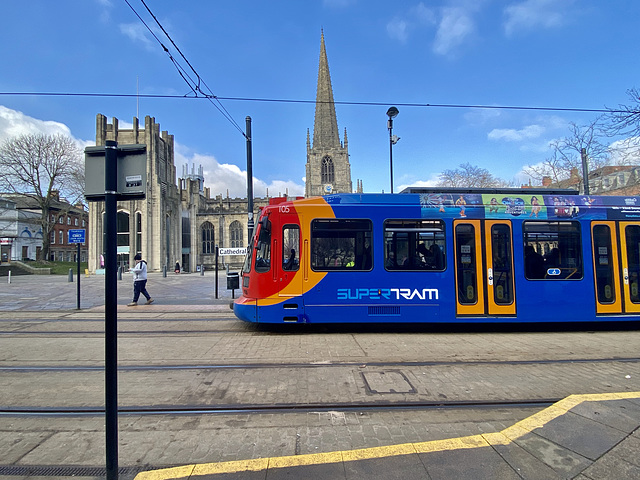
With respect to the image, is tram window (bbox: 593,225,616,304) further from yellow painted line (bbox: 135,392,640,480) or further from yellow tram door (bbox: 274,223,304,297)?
yellow tram door (bbox: 274,223,304,297)

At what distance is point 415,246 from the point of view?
24.4 feet

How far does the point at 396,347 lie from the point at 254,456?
4026 millimetres

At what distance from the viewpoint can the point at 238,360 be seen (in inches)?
221

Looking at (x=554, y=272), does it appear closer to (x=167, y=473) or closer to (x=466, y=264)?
(x=466, y=264)

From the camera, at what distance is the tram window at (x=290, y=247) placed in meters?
7.39

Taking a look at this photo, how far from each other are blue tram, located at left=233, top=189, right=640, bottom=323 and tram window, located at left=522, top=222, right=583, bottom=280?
0.02 metres

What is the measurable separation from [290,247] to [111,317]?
5.24 metres

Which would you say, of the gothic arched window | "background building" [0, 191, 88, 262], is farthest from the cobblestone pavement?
the gothic arched window

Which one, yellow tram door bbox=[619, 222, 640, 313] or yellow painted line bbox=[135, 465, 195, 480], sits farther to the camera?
yellow tram door bbox=[619, 222, 640, 313]

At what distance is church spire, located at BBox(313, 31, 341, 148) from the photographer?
7269 centimetres

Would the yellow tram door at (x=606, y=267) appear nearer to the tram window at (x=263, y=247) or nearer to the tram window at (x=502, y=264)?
the tram window at (x=502, y=264)

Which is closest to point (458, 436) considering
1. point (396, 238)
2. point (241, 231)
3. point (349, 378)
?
point (349, 378)

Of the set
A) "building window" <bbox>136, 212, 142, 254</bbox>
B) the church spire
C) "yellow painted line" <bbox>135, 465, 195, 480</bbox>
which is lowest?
"yellow painted line" <bbox>135, 465, 195, 480</bbox>

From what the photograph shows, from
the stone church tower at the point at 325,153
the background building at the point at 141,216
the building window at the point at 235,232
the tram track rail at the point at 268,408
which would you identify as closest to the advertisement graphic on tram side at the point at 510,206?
the tram track rail at the point at 268,408
